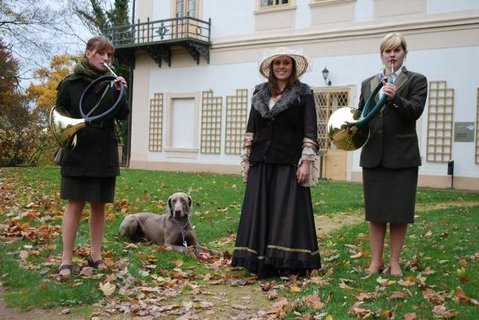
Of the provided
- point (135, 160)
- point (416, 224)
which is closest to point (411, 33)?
point (416, 224)

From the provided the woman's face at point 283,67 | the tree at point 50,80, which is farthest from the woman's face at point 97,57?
the tree at point 50,80

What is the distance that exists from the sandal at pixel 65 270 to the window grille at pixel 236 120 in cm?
1426

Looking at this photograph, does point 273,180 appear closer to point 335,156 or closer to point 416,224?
point 416,224

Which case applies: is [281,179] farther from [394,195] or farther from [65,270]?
[65,270]

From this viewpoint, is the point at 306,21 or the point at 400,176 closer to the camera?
the point at 400,176

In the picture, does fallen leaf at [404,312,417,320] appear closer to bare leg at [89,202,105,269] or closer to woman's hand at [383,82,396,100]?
woman's hand at [383,82,396,100]

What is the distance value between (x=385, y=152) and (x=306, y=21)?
13746 mm

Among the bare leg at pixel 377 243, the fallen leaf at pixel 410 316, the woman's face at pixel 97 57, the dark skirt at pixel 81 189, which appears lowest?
the fallen leaf at pixel 410 316

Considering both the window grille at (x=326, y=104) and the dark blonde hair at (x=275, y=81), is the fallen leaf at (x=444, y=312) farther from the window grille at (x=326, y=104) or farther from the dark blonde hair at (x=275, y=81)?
the window grille at (x=326, y=104)

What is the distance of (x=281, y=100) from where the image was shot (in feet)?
15.8

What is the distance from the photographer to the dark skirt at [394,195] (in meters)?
4.39

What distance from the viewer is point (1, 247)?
222 inches

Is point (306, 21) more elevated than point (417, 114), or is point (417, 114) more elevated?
point (306, 21)

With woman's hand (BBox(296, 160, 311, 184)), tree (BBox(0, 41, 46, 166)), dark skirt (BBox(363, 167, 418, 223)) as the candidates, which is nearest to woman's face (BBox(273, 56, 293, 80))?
woman's hand (BBox(296, 160, 311, 184))
